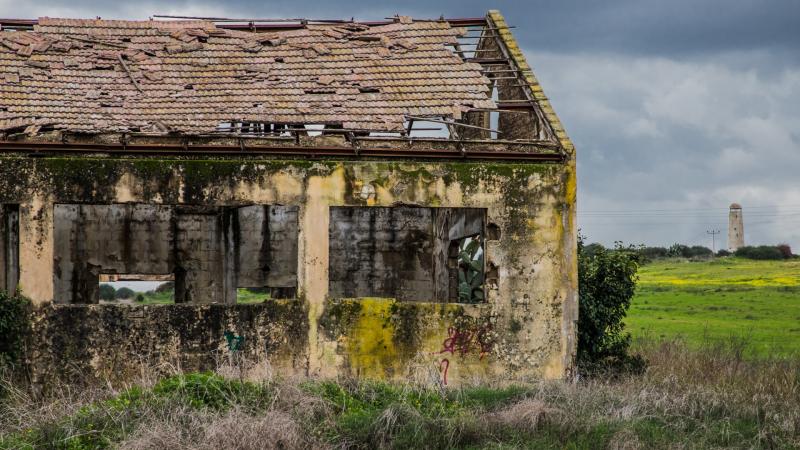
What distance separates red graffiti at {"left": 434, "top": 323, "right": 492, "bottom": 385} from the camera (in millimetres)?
16666

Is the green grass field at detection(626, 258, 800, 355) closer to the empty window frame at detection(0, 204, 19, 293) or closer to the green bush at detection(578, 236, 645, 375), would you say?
the green bush at detection(578, 236, 645, 375)

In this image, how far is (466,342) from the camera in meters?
16.7

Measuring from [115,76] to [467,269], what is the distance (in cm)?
852

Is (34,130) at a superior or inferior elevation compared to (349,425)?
superior

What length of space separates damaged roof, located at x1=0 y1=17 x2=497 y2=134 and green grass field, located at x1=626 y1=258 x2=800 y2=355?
29.7 feet

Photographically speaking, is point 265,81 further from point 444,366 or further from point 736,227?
point 736,227

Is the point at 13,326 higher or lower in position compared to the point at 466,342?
higher

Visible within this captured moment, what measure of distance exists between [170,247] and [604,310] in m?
9.66

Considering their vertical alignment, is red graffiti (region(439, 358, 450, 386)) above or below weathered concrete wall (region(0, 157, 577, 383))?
below

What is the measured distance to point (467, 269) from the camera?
23578mm

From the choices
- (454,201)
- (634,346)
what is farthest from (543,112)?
(634,346)

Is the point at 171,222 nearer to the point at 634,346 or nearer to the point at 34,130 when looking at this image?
the point at 34,130

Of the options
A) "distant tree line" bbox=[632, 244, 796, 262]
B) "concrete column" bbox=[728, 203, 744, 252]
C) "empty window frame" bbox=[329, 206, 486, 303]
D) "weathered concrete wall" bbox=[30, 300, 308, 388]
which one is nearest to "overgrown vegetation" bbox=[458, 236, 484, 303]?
"empty window frame" bbox=[329, 206, 486, 303]

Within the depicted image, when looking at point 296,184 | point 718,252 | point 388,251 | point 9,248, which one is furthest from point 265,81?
point 718,252
